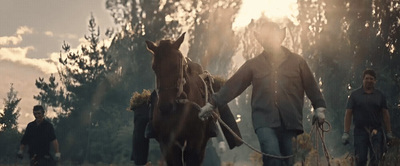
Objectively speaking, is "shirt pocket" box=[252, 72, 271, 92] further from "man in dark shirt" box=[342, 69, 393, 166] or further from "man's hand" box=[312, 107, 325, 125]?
"man in dark shirt" box=[342, 69, 393, 166]

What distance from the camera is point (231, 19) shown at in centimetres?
4309

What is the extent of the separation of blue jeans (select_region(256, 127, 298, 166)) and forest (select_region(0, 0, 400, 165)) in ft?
66.5

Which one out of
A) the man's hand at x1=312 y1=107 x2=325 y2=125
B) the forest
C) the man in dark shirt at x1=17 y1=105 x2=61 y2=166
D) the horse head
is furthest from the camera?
the forest

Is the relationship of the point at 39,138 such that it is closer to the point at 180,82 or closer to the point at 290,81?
the point at 180,82

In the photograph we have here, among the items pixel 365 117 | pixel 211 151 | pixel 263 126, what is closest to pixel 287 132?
pixel 263 126

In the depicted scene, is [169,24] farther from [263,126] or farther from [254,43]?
[263,126]

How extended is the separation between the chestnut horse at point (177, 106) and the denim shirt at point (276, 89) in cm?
37

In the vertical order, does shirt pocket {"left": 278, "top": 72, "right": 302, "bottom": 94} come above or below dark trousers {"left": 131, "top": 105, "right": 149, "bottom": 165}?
above

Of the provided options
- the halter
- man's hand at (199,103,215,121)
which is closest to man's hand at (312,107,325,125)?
man's hand at (199,103,215,121)

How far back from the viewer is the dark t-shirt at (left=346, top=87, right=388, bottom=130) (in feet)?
32.2

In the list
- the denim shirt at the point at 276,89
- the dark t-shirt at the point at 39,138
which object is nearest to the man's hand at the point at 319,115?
the denim shirt at the point at 276,89

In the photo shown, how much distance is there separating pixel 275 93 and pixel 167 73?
134 centimetres

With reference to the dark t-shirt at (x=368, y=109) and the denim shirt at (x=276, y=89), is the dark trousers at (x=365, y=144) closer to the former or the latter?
the dark t-shirt at (x=368, y=109)

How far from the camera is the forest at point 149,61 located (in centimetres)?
2769
